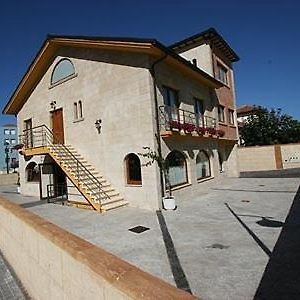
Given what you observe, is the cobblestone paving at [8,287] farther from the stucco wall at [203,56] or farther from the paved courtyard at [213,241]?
the stucco wall at [203,56]

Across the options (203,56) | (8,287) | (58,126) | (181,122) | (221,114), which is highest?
(203,56)

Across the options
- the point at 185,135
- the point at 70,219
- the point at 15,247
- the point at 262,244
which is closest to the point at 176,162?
the point at 185,135

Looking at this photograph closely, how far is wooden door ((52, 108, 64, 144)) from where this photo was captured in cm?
1820

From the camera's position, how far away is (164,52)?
510 inches

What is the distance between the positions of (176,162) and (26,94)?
1315cm

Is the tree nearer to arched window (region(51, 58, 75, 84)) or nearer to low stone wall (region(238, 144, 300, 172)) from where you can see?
low stone wall (region(238, 144, 300, 172))

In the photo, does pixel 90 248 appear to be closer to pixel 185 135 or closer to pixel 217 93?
pixel 185 135

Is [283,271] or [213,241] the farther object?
[213,241]

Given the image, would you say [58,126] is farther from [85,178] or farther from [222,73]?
[222,73]

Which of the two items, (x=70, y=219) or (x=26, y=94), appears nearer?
(x=70, y=219)

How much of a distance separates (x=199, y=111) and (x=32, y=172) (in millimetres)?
12992

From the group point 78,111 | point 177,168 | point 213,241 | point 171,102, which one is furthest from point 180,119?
point 213,241

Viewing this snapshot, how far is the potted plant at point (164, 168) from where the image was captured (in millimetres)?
12453

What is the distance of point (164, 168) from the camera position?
1272 centimetres
